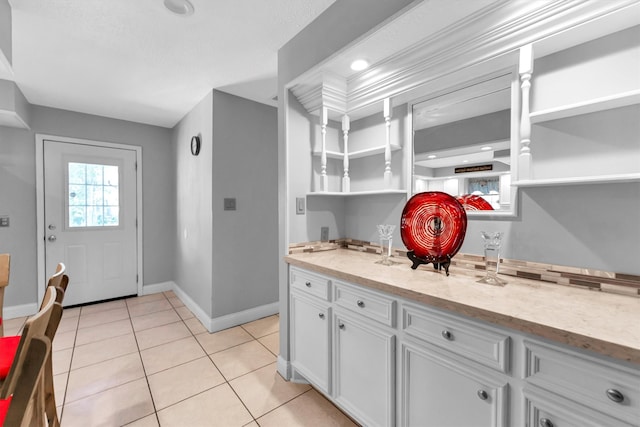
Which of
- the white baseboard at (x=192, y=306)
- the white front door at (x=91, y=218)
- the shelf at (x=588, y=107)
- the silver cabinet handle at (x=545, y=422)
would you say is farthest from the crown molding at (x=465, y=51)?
the white front door at (x=91, y=218)

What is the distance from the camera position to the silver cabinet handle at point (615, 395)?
0.71m

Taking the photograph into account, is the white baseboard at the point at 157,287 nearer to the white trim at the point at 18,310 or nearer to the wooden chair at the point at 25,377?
the white trim at the point at 18,310

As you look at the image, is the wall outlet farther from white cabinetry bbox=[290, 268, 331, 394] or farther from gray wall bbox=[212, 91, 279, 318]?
gray wall bbox=[212, 91, 279, 318]

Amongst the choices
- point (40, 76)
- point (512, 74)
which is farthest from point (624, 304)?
point (40, 76)

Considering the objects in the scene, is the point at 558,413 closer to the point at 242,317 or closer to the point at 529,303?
the point at 529,303

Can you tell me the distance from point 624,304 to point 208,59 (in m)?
2.81

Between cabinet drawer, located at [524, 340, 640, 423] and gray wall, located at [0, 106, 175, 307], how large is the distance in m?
4.30

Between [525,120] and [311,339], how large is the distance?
1678 millimetres

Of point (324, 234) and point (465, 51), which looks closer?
point (465, 51)

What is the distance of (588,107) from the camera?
112 centimetres

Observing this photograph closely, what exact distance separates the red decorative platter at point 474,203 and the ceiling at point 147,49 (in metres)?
1.42

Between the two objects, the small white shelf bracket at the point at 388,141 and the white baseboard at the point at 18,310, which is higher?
the small white shelf bracket at the point at 388,141

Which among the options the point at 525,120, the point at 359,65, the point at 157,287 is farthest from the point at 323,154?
the point at 157,287

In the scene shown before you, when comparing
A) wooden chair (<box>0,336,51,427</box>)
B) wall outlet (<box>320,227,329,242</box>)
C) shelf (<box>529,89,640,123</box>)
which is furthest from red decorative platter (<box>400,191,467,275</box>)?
wooden chair (<box>0,336,51,427</box>)
